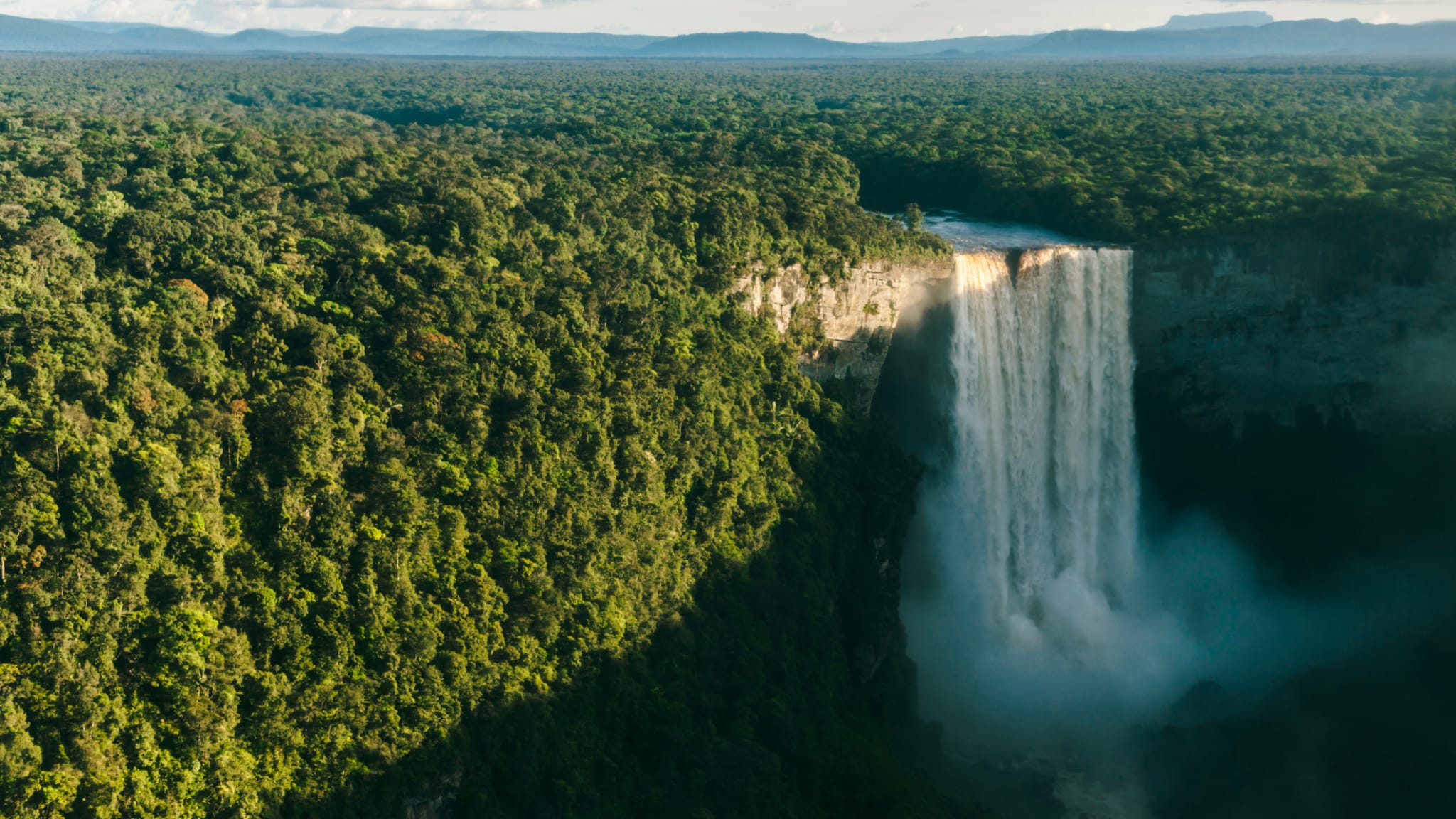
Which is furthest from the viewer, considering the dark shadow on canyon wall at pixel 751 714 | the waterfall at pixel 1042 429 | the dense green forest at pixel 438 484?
the waterfall at pixel 1042 429

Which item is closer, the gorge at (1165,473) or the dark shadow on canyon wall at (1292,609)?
the dark shadow on canyon wall at (1292,609)

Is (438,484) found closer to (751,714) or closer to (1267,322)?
(751,714)

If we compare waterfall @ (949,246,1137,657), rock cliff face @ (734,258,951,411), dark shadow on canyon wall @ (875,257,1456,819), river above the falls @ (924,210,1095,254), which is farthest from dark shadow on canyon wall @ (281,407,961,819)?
river above the falls @ (924,210,1095,254)

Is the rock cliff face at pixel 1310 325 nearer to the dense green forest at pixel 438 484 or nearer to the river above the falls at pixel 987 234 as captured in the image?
the dense green forest at pixel 438 484

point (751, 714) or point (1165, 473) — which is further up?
point (1165, 473)

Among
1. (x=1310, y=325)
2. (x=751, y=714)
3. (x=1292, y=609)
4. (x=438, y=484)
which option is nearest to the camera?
(x=438, y=484)

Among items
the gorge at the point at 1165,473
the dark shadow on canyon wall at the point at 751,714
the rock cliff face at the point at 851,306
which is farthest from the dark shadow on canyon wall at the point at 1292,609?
the dark shadow on canyon wall at the point at 751,714

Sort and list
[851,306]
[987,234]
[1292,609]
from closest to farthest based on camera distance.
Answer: [851,306]
[1292,609]
[987,234]

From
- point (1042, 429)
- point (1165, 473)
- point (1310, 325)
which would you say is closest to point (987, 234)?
point (1042, 429)

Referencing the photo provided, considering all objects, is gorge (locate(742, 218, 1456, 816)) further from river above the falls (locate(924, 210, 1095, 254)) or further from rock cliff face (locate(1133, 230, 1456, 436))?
river above the falls (locate(924, 210, 1095, 254))
